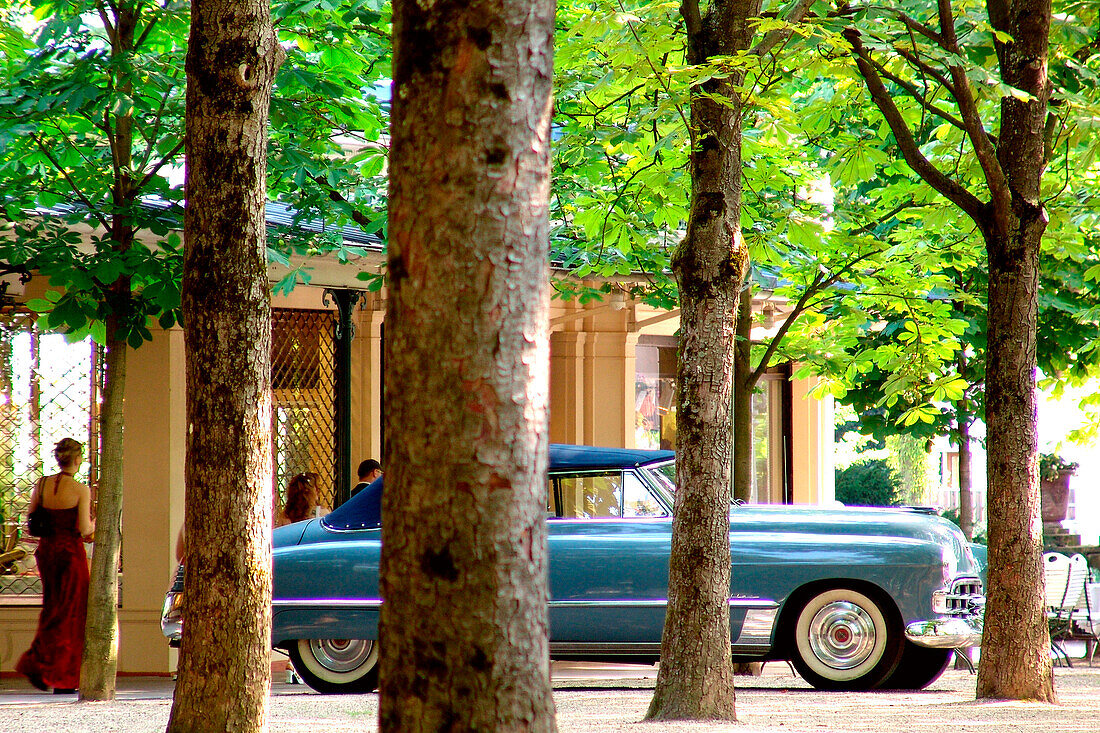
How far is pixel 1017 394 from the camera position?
741 centimetres

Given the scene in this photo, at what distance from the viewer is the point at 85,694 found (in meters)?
7.63

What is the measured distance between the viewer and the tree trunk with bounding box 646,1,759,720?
606cm

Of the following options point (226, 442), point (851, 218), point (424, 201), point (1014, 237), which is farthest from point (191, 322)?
point (851, 218)

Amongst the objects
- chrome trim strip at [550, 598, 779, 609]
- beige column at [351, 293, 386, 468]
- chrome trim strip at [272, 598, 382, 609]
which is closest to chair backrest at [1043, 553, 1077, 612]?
chrome trim strip at [550, 598, 779, 609]

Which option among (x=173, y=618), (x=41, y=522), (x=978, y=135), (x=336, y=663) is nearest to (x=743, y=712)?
(x=336, y=663)

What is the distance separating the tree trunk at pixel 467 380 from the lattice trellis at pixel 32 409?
9.53 meters

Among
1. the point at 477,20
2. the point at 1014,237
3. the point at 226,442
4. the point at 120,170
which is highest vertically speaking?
the point at 120,170

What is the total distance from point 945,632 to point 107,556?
18.9 ft

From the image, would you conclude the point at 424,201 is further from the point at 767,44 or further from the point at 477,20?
the point at 767,44

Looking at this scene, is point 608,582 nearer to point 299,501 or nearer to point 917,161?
point 299,501

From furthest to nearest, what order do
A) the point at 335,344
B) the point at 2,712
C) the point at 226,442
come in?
the point at 335,344 → the point at 2,712 → the point at 226,442

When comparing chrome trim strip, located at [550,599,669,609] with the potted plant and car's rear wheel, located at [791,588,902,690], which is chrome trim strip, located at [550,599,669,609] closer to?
car's rear wheel, located at [791,588,902,690]

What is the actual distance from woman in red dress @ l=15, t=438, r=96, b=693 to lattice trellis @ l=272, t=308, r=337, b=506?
133 inches

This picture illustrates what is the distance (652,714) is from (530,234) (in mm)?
4177
